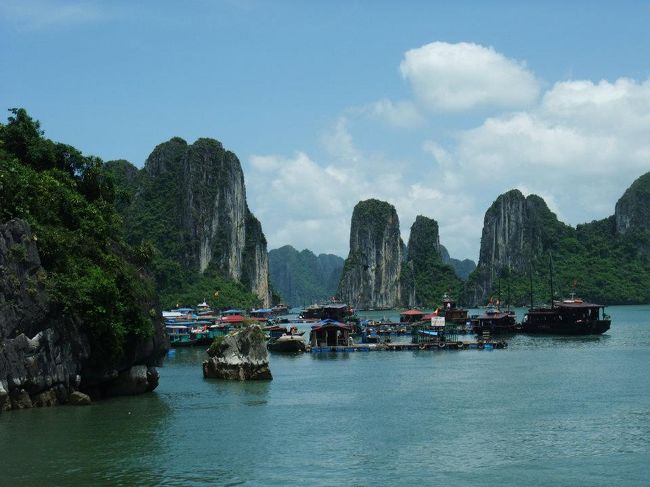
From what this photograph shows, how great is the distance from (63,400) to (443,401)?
14.5 meters

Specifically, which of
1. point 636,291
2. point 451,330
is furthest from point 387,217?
→ point 451,330

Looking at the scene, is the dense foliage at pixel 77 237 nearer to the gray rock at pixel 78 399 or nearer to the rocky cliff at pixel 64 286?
the rocky cliff at pixel 64 286

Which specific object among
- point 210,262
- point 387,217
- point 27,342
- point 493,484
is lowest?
point 493,484

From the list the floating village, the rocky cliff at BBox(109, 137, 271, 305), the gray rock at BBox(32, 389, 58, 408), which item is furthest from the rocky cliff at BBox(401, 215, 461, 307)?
the gray rock at BBox(32, 389, 58, 408)

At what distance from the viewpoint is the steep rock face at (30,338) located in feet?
87.6

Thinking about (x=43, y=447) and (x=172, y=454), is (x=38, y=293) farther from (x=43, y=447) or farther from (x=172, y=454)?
(x=172, y=454)

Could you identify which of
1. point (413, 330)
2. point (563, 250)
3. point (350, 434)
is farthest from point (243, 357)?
point (563, 250)

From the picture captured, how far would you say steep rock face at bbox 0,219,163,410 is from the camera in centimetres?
2670

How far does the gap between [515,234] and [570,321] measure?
10820cm

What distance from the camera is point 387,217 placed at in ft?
637

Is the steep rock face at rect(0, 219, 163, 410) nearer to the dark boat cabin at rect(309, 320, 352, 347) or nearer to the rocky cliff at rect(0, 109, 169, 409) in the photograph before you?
the rocky cliff at rect(0, 109, 169, 409)

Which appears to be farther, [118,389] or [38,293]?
[118,389]

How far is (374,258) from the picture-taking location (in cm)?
19738

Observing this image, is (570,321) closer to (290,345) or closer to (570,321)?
(570,321)
